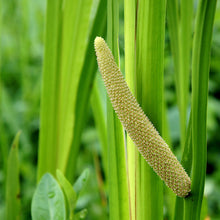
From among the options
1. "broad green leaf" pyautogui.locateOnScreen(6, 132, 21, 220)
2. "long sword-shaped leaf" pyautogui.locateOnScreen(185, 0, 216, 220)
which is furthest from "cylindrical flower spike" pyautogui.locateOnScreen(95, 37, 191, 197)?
"broad green leaf" pyautogui.locateOnScreen(6, 132, 21, 220)

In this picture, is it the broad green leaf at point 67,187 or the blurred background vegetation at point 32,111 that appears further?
the blurred background vegetation at point 32,111

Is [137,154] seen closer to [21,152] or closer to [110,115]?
[110,115]

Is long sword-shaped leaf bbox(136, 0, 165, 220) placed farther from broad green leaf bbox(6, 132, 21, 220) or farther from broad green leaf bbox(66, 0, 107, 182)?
broad green leaf bbox(6, 132, 21, 220)

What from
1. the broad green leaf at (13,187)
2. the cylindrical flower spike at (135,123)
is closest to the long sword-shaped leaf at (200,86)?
the cylindrical flower spike at (135,123)

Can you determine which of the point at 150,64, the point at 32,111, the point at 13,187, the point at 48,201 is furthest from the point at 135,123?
the point at 32,111

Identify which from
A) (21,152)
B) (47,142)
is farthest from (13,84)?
(47,142)

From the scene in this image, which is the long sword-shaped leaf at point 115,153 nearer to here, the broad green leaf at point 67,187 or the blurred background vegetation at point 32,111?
the broad green leaf at point 67,187
